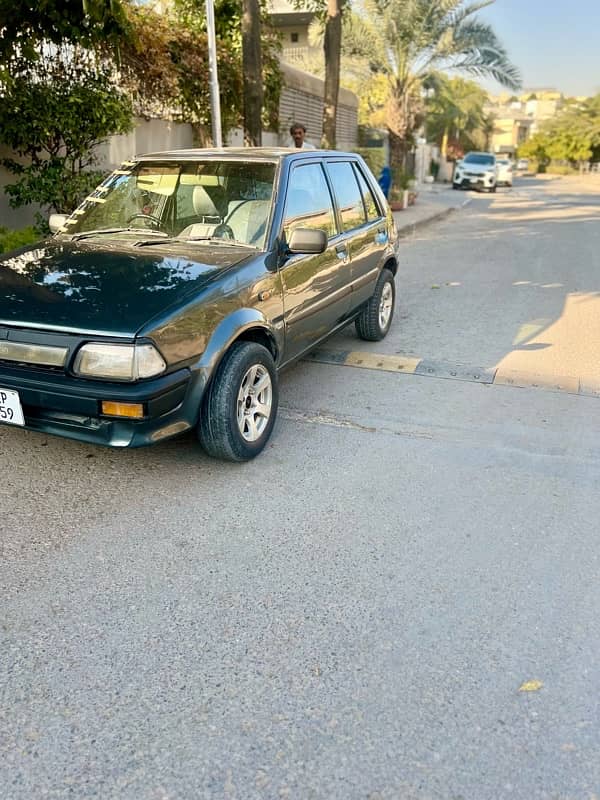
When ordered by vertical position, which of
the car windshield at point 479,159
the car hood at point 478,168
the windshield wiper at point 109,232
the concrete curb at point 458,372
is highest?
the car windshield at point 479,159

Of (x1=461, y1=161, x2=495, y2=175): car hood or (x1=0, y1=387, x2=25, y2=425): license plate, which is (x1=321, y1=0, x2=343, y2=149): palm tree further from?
(x1=461, y1=161, x2=495, y2=175): car hood

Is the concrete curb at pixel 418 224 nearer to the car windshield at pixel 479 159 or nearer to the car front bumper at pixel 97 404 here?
the car front bumper at pixel 97 404

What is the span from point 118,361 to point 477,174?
105 ft

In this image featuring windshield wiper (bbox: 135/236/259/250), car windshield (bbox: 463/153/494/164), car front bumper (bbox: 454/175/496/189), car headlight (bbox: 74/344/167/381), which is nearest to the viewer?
car headlight (bbox: 74/344/167/381)

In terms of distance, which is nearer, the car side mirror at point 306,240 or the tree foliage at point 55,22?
the car side mirror at point 306,240

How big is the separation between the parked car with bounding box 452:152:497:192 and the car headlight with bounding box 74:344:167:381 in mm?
31756

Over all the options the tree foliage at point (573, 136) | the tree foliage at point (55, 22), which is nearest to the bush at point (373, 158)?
the tree foliage at point (55, 22)

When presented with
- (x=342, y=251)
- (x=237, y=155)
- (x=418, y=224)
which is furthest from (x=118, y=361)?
(x=418, y=224)

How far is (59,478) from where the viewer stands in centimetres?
379

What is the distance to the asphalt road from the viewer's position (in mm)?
2115

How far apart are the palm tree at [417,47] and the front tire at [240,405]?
20.1 meters

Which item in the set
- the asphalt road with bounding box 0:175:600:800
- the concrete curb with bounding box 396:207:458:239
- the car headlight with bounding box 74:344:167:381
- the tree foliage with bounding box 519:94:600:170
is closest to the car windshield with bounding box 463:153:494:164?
the concrete curb with bounding box 396:207:458:239

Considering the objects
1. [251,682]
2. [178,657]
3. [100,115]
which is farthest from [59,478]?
[100,115]

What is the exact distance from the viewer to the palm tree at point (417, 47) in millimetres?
20734
